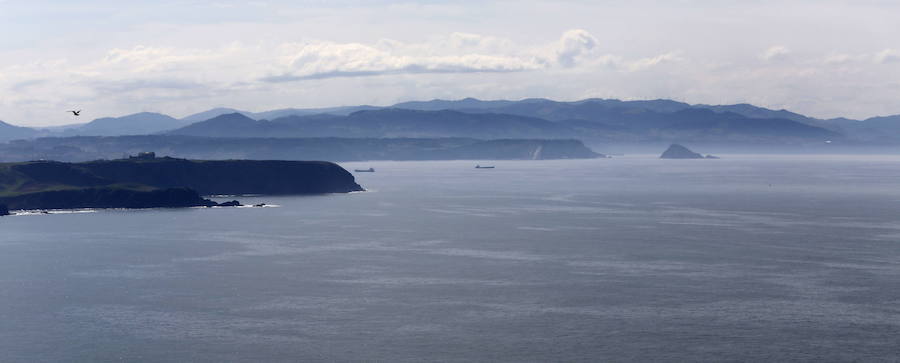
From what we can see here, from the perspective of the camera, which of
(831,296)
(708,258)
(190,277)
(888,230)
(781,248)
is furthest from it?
(888,230)

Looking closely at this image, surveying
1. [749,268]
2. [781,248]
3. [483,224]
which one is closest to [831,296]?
[749,268]

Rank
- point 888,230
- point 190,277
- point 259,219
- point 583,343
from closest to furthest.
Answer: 1. point 583,343
2. point 190,277
3. point 888,230
4. point 259,219

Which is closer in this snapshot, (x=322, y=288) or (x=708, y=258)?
(x=322, y=288)

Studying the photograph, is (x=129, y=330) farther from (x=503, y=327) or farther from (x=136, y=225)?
(x=136, y=225)

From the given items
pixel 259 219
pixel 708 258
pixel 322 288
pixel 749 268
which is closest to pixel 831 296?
pixel 749 268

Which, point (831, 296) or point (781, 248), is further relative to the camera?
point (781, 248)

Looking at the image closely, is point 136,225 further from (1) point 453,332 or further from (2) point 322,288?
(1) point 453,332
